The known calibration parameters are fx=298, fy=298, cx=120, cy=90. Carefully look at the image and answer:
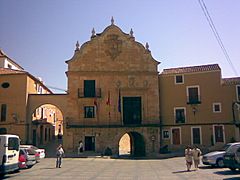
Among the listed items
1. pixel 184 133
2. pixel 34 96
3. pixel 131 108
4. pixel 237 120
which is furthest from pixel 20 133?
pixel 237 120

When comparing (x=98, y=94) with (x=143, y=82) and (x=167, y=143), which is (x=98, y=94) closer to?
(x=143, y=82)

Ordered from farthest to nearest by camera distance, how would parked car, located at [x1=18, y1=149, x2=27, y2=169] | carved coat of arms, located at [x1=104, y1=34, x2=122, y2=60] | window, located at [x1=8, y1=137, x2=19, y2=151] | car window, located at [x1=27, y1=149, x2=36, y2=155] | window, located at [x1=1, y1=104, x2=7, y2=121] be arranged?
carved coat of arms, located at [x1=104, y1=34, x2=122, y2=60], window, located at [x1=1, y1=104, x2=7, y2=121], car window, located at [x1=27, y1=149, x2=36, y2=155], parked car, located at [x1=18, y1=149, x2=27, y2=169], window, located at [x1=8, y1=137, x2=19, y2=151]

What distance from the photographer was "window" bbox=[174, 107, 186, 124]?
38562mm

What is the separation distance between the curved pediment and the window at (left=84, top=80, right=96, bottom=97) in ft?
5.63

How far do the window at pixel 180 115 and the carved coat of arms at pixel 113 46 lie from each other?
35.4 feet

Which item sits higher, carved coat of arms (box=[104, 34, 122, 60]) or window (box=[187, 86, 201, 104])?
carved coat of arms (box=[104, 34, 122, 60])

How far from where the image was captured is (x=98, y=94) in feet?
125

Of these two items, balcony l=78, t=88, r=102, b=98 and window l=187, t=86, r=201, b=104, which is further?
window l=187, t=86, r=201, b=104

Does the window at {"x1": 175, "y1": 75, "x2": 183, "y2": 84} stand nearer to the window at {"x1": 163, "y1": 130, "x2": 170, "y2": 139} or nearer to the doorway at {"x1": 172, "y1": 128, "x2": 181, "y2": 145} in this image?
the doorway at {"x1": 172, "y1": 128, "x2": 181, "y2": 145}

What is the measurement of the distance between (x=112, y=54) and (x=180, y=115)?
1196cm

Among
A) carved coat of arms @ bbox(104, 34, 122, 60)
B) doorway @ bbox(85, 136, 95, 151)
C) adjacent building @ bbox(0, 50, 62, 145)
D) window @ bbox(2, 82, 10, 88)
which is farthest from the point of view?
carved coat of arms @ bbox(104, 34, 122, 60)

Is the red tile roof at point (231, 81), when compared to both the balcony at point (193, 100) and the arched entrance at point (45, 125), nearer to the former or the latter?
the balcony at point (193, 100)

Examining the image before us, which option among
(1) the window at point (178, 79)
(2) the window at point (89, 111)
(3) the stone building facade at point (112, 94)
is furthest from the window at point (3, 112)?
(1) the window at point (178, 79)

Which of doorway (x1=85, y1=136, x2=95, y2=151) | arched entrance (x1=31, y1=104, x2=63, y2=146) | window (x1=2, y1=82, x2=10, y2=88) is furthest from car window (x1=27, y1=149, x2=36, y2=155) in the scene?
window (x1=2, y1=82, x2=10, y2=88)
